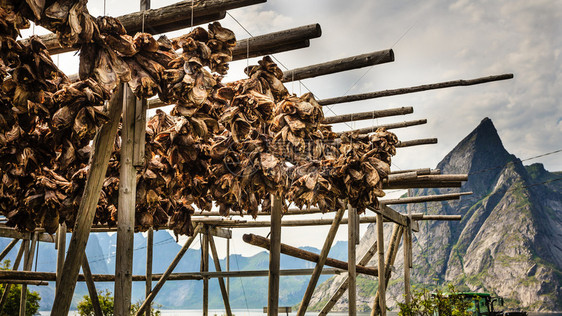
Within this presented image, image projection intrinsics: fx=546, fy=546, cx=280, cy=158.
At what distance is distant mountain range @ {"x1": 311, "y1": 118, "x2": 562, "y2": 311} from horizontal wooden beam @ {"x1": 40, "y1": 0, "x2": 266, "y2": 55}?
10837cm

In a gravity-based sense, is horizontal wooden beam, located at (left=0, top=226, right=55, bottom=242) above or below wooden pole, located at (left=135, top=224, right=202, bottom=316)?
above

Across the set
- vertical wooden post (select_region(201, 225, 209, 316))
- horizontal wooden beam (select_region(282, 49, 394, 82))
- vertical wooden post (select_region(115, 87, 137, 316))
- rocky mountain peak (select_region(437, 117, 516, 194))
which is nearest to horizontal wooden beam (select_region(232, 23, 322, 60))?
horizontal wooden beam (select_region(282, 49, 394, 82))

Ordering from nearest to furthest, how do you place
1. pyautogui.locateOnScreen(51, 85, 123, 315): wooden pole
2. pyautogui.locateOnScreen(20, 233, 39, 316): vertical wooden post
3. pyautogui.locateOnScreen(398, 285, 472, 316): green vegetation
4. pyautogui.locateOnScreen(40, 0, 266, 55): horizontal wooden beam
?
pyautogui.locateOnScreen(51, 85, 123, 315): wooden pole → pyautogui.locateOnScreen(40, 0, 266, 55): horizontal wooden beam → pyautogui.locateOnScreen(398, 285, 472, 316): green vegetation → pyautogui.locateOnScreen(20, 233, 39, 316): vertical wooden post

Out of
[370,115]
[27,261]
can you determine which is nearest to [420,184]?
[370,115]

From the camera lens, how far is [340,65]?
640 cm

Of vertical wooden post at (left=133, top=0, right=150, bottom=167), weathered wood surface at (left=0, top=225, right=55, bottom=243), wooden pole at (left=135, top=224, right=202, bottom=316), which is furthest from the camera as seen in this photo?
weathered wood surface at (left=0, top=225, right=55, bottom=243)

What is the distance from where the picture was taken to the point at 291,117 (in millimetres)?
4754

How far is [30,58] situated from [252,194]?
2342 mm

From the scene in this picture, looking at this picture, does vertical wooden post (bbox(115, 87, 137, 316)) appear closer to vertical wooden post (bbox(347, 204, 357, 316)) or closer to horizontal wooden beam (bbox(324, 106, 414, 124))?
vertical wooden post (bbox(347, 204, 357, 316))

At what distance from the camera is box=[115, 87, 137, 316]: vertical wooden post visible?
4281 millimetres

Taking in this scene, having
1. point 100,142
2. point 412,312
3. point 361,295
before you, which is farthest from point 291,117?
point 361,295

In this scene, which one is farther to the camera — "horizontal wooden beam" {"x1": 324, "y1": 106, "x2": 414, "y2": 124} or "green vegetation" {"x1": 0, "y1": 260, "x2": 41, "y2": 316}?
"green vegetation" {"x1": 0, "y1": 260, "x2": 41, "y2": 316}

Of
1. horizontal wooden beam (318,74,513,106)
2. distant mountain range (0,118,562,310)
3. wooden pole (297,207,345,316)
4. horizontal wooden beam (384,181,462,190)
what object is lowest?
wooden pole (297,207,345,316)

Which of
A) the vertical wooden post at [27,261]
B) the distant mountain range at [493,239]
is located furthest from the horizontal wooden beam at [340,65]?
the distant mountain range at [493,239]
